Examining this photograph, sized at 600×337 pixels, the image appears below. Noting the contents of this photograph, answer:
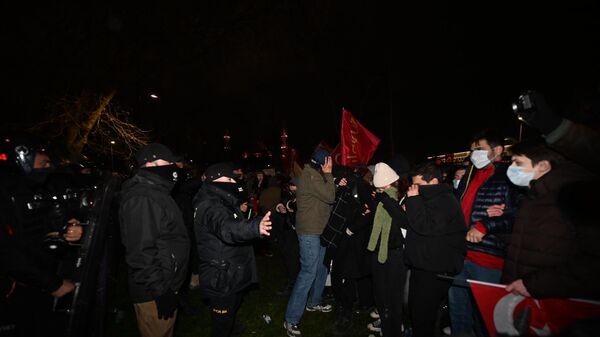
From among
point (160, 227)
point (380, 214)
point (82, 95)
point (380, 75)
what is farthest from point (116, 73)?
point (380, 75)

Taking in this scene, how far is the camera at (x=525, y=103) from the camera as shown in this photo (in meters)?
2.58

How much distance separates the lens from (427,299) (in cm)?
331

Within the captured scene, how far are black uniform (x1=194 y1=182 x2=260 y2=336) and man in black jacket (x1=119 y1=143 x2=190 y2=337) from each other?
21cm

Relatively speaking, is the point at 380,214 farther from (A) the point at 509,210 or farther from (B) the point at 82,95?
(B) the point at 82,95

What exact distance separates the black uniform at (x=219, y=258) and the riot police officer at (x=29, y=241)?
1.14 metres

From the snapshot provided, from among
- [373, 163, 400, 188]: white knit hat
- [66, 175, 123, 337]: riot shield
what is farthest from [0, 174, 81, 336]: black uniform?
[373, 163, 400, 188]: white knit hat

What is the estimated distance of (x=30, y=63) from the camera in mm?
8242

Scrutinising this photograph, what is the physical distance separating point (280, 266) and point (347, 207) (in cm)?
400

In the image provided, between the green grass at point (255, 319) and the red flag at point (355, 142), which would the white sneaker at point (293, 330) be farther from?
the red flag at point (355, 142)

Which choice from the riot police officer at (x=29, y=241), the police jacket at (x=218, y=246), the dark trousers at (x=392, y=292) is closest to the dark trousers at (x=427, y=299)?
the dark trousers at (x=392, y=292)

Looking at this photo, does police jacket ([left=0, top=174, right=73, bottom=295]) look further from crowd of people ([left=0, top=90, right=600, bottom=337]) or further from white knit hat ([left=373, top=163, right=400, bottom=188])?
white knit hat ([left=373, top=163, right=400, bottom=188])

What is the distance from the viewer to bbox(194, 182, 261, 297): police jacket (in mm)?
3156

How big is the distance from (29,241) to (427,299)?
12.3ft

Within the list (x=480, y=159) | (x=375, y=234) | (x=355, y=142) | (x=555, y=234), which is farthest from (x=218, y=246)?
(x=355, y=142)
